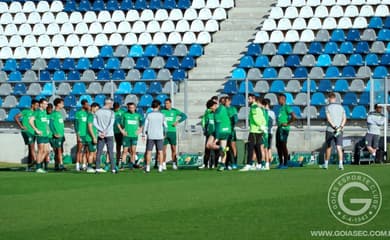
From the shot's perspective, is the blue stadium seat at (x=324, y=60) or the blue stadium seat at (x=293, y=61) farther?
the blue stadium seat at (x=293, y=61)

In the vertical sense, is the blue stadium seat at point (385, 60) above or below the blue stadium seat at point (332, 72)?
above

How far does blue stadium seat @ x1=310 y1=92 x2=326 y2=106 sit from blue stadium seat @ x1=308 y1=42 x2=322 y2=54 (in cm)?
242

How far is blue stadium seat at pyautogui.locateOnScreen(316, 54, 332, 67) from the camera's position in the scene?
110ft

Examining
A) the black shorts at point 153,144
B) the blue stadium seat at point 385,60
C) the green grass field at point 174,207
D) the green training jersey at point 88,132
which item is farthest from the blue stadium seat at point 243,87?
the green grass field at point 174,207

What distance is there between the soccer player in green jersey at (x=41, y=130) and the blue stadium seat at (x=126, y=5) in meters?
12.9

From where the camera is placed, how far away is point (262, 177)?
21.9m

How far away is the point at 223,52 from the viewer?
36.4 meters

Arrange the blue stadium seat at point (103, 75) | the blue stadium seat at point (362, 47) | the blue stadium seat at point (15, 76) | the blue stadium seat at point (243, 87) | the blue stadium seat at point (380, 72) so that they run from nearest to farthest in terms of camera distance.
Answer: the blue stadium seat at point (380, 72) → the blue stadium seat at point (243, 87) → the blue stadium seat at point (362, 47) → the blue stadium seat at point (103, 75) → the blue stadium seat at point (15, 76)

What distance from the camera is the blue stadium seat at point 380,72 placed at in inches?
1270

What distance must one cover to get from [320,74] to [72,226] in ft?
71.1

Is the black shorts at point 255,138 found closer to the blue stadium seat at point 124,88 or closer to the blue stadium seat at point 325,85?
the blue stadium seat at point 325,85

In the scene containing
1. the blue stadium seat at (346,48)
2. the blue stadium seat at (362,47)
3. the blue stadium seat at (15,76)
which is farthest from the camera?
the blue stadium seat at (15,76)

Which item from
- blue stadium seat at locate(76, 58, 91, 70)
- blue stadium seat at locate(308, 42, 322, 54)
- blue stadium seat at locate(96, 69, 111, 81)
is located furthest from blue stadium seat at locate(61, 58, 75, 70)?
blue stadium seat at locate(308, 42, 322, 54)

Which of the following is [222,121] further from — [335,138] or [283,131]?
[335,138]
